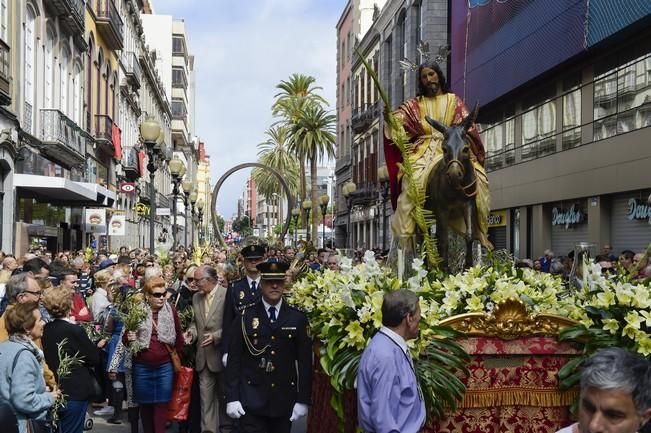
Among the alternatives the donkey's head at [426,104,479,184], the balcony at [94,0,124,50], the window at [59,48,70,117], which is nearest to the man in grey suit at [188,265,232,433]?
the donkey's head at [426,104,479,184]

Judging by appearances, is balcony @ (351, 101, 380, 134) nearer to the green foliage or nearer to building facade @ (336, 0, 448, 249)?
building facade @ (336, 0, 448, 249)

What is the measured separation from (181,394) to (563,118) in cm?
2015

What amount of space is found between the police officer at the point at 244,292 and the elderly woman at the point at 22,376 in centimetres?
186

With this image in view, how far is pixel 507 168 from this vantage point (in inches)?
1240

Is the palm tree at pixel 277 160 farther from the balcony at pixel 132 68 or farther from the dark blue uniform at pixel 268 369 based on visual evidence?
the dark blue uniform at pixel 268 369

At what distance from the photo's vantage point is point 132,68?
52.1 metres

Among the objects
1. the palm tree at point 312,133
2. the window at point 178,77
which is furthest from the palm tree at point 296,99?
the window at point 178,77

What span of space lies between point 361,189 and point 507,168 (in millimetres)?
22841

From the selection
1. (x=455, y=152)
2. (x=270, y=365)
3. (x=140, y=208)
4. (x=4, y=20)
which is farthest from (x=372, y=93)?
(x=270, y=365)

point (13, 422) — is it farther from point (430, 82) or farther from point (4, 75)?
point (4, 75)

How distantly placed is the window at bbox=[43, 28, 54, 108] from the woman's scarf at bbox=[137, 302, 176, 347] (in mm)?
21837

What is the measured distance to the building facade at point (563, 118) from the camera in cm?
2072

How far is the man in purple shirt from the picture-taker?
15.1 feet

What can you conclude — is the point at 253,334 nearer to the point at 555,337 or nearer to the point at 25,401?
the point at 25,401
